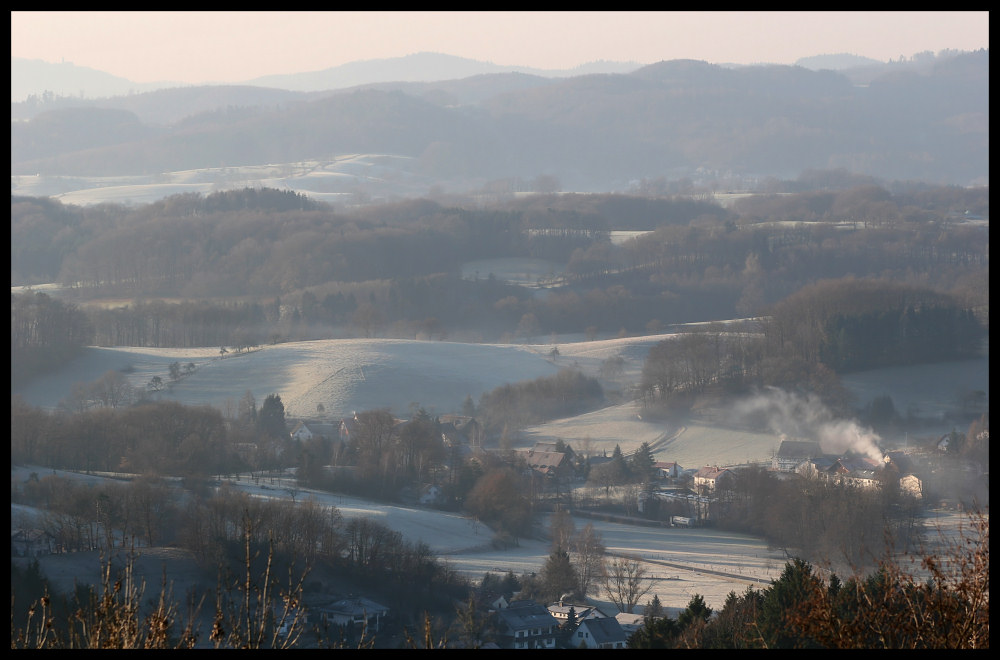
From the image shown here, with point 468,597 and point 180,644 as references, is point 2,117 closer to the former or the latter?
point 180,644

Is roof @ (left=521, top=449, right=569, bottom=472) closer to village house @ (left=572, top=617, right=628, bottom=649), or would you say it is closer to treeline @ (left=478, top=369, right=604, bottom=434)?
treeline @ (left=478, top=369, right=604, bottom=434)

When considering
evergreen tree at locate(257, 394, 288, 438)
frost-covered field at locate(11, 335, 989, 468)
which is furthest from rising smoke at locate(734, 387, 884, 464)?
evergreen tree at locate(257, 394, 288, 438)

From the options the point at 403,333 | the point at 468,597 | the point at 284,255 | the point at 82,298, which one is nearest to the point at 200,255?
the point at 284,255

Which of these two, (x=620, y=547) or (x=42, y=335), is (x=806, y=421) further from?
(x=42, y=335)

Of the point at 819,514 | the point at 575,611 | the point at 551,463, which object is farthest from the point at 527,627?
the point at 551,463

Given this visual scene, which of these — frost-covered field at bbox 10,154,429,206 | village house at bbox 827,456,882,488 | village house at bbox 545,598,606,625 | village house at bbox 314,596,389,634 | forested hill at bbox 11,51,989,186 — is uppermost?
forested hill at bbox 11,51,989,186

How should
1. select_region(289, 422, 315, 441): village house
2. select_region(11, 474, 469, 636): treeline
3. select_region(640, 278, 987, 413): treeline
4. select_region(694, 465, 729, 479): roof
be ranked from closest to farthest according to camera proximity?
select_region(11, 474, 469, 636): treeline, select_region(694, 465, 729, 479): roof, select_region(289, 422, 315, 441): village house, select_region(640, 278, 987, 413): treeline

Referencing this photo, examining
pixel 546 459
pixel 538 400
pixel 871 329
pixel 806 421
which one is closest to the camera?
pixel 546 459
